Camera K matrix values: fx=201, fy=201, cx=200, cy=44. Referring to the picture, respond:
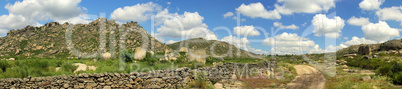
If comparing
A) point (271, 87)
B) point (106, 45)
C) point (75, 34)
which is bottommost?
point (271, 87)

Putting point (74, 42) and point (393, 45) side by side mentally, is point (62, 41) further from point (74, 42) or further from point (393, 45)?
point (393, 45)

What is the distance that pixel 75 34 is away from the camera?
73.1m

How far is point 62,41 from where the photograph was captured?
2633 inches

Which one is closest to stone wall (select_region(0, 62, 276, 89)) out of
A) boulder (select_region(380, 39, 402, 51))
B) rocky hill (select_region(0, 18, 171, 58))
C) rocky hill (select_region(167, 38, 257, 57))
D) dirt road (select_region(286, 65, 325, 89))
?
dirt road (select_region(286, 65, 325, 89))

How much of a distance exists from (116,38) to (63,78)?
6473cm

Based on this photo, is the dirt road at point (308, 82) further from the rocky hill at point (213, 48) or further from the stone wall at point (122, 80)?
the rocky hill at point (213, 48)

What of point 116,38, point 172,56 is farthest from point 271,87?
point 116,38

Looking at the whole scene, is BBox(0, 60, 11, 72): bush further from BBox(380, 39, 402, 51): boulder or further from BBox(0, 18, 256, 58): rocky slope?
BBox(380, 39, 402, 51): boulder

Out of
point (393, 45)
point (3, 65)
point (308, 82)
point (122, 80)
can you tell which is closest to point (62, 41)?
point (3, 65)

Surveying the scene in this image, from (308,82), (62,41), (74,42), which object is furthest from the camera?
(62,41)

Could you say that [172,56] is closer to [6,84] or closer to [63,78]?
[63,78]

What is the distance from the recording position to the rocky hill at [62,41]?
5872 cm

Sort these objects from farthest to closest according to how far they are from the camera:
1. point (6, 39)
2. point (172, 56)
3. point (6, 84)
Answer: point (6, 39) → point (172, 56) → point (6, 84)

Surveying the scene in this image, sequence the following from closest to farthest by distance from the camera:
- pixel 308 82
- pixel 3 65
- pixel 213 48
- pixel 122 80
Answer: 1. pixel 3 65
2. pixel 122 80
3. pixel 308 82
4. pixel 213 48
